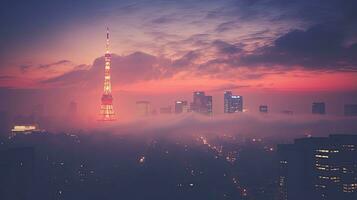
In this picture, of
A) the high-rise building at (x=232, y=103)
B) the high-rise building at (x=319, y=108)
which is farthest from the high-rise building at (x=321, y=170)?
the high-rise building at (x=232, y=103)

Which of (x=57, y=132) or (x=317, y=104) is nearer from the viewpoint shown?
(x=57, y=132)

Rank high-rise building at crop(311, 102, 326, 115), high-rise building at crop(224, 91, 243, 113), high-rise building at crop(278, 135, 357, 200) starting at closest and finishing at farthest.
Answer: high-rise building at crop(278, 135, 357, 200), high-rise building at crop(311, 102, 326, 115), high-rise building at crop(224, 91, 243, 113)

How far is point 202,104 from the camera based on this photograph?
7650 centimetres

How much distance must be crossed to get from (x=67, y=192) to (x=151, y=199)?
8.58m

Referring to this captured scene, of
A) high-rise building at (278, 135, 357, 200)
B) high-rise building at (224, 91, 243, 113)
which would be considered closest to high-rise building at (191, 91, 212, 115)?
high-rise building at (224, 91, 243, 113)

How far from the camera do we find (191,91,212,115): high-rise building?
7619 cm

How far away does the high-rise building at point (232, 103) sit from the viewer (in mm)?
88275

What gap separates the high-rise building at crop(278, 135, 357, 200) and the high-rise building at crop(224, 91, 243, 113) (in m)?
42.2

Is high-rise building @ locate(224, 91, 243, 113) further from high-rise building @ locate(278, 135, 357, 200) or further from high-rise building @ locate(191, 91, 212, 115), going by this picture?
high-rise building @ locate(278, 135, 357, 200)

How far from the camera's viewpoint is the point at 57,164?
4344 centimetres

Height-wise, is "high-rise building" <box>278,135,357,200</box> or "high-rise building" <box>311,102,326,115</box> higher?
"high-rise building" <box>311,102,326,115</box>

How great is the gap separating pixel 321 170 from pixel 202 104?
37.8m

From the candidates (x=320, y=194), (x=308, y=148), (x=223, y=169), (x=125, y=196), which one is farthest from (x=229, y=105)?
(x=125, y=196)

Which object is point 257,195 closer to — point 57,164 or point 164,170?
point 164,170
